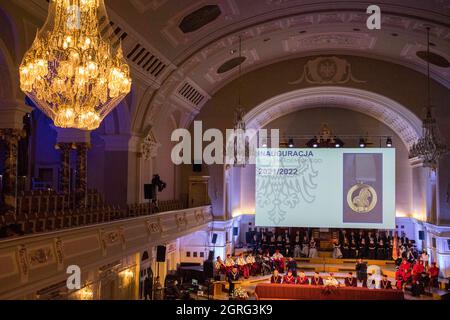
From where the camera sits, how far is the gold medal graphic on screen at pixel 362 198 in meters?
24.0

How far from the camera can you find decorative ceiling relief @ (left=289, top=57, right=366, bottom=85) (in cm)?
2159

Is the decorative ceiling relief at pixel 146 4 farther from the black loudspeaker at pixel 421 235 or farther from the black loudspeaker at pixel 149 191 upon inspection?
the black loudspeaker at pixel 421 235

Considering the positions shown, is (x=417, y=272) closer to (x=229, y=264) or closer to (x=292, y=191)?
(x=229, y=264)

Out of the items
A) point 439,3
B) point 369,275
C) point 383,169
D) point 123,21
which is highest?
point 439,3

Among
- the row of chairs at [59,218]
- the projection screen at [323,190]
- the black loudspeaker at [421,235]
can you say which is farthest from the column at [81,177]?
the black loudspeaker at [421,235]

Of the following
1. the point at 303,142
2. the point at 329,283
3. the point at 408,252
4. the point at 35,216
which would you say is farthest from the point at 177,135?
the point at 35,216

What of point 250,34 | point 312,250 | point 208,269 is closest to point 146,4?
point 250,34

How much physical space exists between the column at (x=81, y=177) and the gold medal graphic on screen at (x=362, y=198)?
592 inches

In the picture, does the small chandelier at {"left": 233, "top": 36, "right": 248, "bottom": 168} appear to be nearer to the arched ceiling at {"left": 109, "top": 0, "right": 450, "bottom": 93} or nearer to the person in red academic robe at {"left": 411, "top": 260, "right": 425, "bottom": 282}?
the arched ceiling at {"left": 109, "top": 0, "right": 450, "bottom": 93}

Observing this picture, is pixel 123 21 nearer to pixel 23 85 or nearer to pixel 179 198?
pixel 23 85

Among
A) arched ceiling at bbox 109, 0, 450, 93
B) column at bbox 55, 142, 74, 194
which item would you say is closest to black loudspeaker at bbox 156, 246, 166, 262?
column at bbox 55, 142, 74, 194

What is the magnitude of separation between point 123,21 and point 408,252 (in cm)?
1614

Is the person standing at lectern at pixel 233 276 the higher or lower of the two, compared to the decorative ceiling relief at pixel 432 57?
lower

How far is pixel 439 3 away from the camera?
14.1 metres
